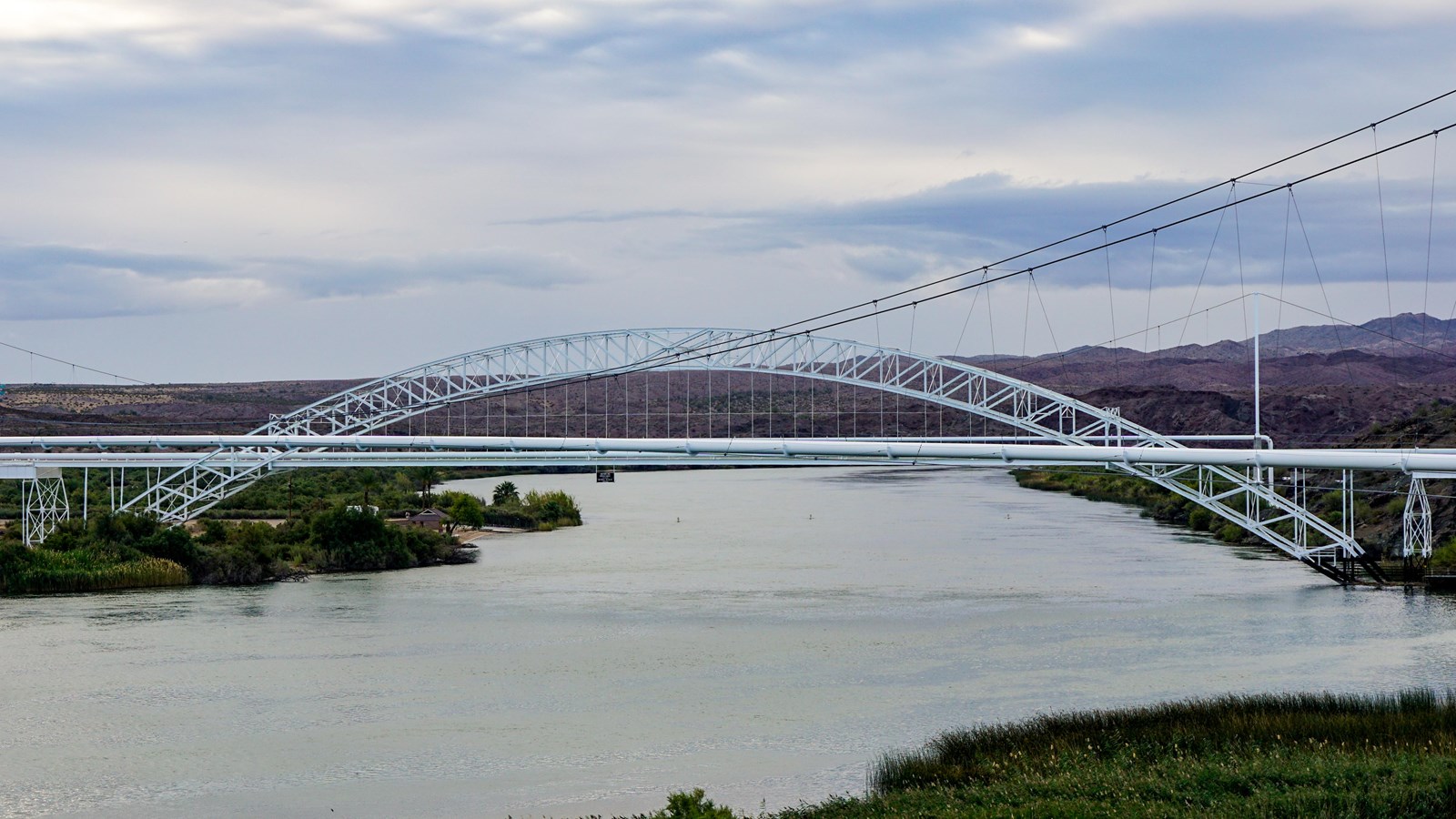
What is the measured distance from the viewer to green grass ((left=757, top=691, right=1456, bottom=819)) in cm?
927

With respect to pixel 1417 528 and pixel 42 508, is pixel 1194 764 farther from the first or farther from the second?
pixel 42 508

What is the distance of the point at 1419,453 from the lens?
59.3ft

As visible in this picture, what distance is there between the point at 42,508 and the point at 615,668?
14079 mm

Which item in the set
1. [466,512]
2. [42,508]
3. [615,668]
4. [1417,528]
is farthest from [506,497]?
[615,668]

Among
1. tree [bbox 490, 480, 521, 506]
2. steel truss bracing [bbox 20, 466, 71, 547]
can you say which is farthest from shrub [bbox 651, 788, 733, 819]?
tree [bbox 490, 480, 521, 506]

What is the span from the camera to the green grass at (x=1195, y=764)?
9266 millimetres

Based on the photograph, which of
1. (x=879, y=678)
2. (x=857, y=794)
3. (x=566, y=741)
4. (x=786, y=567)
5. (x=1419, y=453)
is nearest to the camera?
(x=857, y=794)

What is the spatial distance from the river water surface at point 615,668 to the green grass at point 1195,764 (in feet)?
3.04

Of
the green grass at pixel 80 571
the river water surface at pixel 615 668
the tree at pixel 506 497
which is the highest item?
the tree at pixel 506 497

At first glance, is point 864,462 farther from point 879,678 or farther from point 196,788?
point 196,788

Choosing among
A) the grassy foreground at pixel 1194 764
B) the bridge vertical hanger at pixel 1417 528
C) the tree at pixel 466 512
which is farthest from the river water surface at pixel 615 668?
the tree at pixel 466 512

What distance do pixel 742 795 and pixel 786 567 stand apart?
1430 centimetres

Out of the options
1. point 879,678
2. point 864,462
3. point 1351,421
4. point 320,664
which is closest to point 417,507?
point 864,462

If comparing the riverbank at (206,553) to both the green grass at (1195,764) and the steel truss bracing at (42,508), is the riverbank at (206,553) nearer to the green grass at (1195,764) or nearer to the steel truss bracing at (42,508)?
the steel truss bracing at (42,508)
